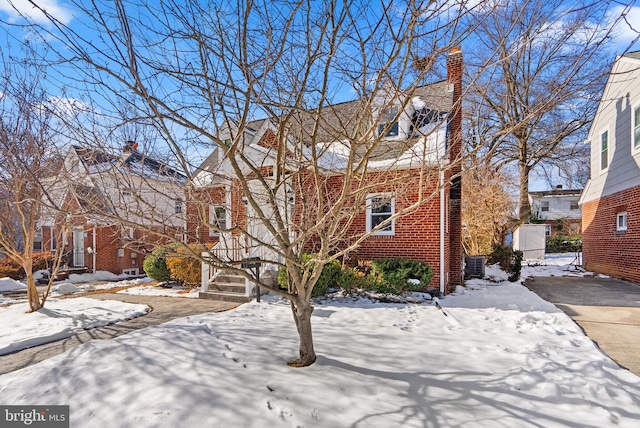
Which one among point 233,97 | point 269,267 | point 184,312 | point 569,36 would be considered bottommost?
point 184,312

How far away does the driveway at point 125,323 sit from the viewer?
4.37 metres

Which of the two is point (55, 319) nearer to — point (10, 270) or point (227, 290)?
point (227, 290)

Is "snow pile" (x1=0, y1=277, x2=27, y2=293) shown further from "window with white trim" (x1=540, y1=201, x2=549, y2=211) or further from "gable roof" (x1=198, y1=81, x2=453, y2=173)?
"window with white trim" (x1=540, y1=201, x2=549, y2=211)

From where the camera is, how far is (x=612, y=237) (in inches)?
438

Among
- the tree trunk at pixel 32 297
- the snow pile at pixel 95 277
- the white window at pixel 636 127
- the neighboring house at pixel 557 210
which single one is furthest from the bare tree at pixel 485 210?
the neighboring house at pixel 557 210

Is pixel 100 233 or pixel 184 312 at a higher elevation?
pixel 100 233

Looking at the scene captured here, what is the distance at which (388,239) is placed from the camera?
341 inches

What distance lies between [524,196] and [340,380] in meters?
15.8

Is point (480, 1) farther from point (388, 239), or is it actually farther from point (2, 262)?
point (2, 262)

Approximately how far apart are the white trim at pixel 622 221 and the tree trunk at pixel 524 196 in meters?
4.08

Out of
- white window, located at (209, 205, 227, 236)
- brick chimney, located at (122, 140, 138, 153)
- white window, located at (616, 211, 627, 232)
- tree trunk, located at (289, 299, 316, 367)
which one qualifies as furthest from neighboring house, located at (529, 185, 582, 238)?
brick chimney, located at (122, 140, 138, 153)

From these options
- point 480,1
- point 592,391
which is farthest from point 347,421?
point 480,1

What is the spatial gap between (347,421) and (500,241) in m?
13.1

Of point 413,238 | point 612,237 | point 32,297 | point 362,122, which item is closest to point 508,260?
point 612,237
